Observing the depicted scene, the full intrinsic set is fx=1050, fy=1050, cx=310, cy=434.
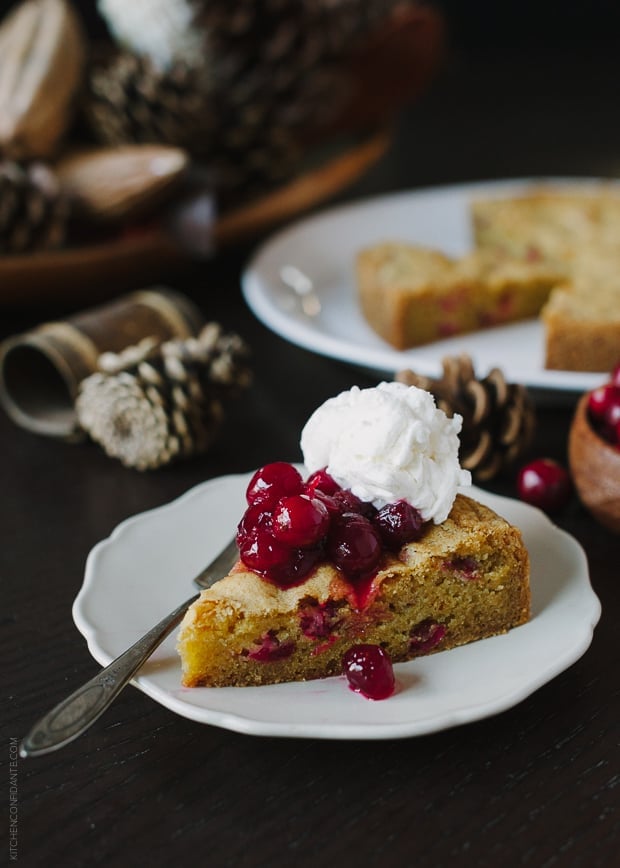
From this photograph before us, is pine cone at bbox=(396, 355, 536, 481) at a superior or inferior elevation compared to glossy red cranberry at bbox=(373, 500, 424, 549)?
inferior

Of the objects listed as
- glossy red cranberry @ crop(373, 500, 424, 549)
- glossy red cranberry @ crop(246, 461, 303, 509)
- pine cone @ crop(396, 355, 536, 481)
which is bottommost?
pine cone @ crop(396, 355, 536, 481)

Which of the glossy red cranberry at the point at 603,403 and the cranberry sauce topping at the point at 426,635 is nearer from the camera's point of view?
the cranberry sauce topping at the point at 426,635

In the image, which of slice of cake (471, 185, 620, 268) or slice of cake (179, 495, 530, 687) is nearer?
slice of cake (179, 495, 530, 687)

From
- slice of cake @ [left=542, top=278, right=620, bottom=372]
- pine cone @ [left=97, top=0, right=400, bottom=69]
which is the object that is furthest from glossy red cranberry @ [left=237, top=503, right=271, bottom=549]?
pine cone @ [left=97, top=0, right=400, bottom=69]

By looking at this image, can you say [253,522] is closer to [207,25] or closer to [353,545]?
[353,545]

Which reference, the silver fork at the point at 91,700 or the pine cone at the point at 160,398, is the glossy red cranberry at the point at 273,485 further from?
the pine cone at the point at 160,398

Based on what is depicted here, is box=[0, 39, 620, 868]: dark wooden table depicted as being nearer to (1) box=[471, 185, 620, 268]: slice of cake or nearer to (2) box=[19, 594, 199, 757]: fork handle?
(2) box=[19, 594, 199, 757]: fork handle

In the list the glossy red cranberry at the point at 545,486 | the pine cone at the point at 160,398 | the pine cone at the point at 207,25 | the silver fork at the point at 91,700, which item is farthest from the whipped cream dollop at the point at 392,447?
the pine cone at the point at 207,25

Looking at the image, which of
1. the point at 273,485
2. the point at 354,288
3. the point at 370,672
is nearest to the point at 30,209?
the point at 354,288
